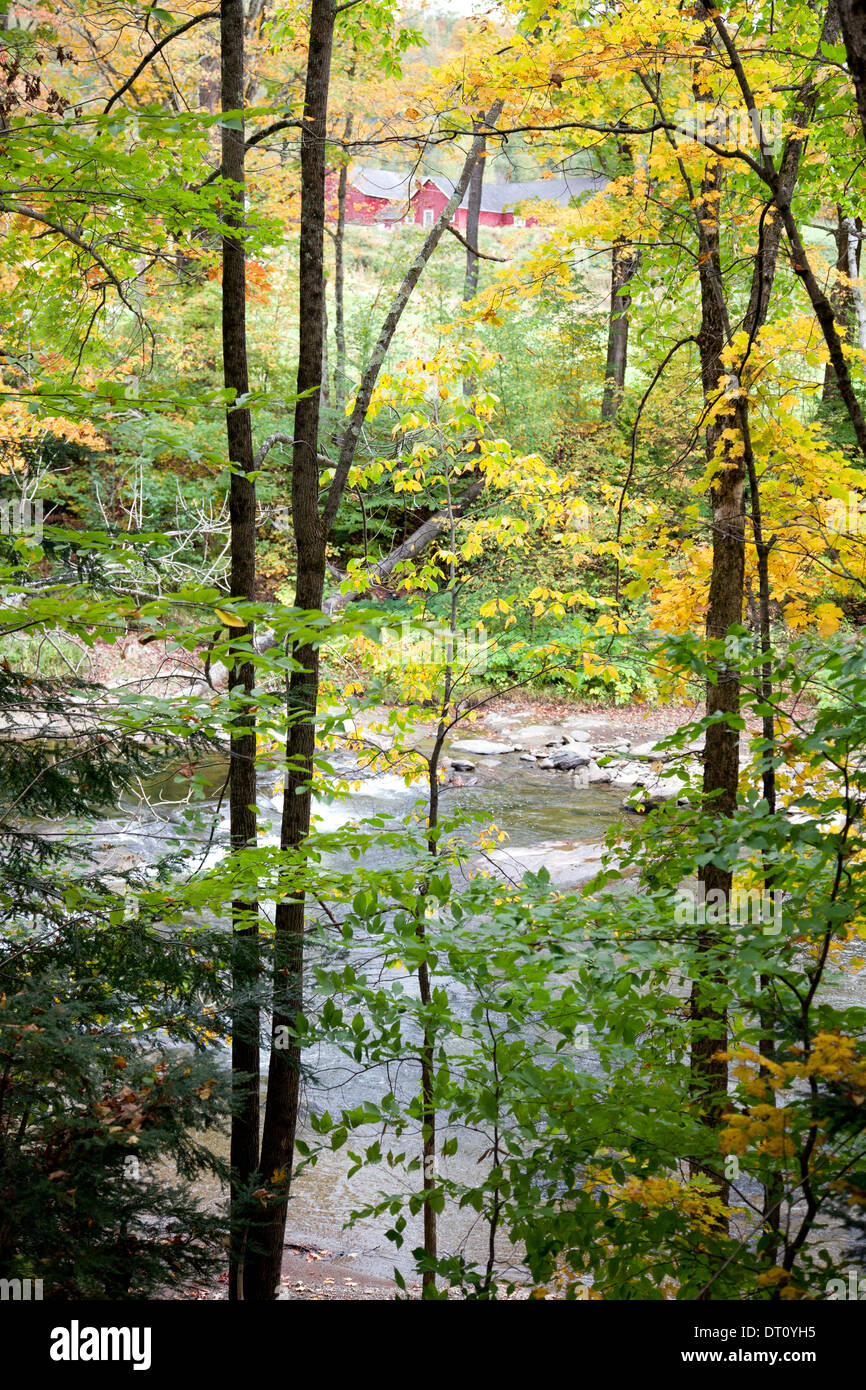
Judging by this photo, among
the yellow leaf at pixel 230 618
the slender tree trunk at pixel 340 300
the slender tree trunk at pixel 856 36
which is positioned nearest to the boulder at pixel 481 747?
the slender tree trunk at pixel 340 300

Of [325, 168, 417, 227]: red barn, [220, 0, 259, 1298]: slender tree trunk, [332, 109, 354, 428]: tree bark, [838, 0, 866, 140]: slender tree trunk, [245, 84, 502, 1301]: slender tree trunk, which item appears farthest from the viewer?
[332, 109, 354, 428]: tree bark

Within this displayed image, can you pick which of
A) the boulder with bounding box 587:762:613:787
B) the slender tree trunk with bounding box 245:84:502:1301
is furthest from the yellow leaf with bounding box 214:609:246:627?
the boulder with bounding box 587:762:613:787

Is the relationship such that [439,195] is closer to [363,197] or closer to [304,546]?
[363,197]

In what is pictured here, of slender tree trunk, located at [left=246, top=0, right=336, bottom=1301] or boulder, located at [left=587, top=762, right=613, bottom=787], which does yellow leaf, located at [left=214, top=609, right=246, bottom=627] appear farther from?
boulder, located at [left=587, top=762, right=613, bottom=787]

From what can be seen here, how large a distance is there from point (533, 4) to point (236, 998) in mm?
4385

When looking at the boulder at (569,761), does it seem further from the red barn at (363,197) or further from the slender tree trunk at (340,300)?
the red barn at (363,197)

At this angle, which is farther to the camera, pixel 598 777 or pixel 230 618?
pixel 598 777

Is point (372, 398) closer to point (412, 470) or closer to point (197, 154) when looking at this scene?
point (412, 470)

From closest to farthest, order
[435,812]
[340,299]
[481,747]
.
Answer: [435,812]
[481,747]
[340,299]

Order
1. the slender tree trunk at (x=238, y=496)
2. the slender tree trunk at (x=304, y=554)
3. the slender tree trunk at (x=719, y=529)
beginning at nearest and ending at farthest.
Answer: the slender tree trunk at (x=304, y=554) < the slender tree trunk at (x=238, y=496) < the slender tree trunk at (x=719, y=529)

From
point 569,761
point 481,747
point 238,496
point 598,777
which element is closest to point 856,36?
point 238,496

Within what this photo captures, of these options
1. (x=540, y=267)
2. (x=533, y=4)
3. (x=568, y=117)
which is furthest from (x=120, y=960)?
(x=568, y=117)

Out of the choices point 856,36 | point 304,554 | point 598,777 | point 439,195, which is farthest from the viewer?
point 439,195

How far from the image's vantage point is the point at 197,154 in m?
4.06
